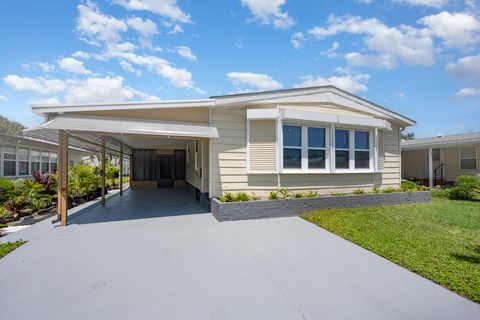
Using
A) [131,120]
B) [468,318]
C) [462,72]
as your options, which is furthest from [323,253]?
[462,72]

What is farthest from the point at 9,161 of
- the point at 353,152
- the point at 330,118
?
the point at 353,152

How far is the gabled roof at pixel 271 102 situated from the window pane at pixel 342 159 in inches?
66.8

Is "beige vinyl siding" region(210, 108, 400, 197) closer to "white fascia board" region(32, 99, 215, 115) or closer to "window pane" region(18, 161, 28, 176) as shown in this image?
"white fascia board" region(32, 99, 215, 115)

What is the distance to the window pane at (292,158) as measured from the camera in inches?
274

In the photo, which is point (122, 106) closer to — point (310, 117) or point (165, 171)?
point (310, 117)

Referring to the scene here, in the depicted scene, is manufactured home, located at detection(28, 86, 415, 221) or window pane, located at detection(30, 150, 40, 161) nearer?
manufactured home, located at detection(28, 86, 415, 221)

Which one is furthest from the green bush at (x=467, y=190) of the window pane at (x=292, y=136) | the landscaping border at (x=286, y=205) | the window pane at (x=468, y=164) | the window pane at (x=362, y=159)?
the window pane at (x=292, y=136)

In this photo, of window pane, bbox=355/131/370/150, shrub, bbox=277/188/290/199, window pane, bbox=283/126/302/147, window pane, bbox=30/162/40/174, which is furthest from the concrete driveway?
window pane, bbox=30/162/40/174

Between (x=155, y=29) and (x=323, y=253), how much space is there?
9356 millimetres

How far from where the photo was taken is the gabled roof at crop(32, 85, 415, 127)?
5477mm

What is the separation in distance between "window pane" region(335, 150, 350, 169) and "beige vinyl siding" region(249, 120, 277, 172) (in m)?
2.47

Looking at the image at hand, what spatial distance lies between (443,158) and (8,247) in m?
22.4

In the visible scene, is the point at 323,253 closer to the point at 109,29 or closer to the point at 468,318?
the point at 468,318

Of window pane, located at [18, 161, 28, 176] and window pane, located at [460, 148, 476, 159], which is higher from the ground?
window pane, located at [460, 148, 476, 159]
